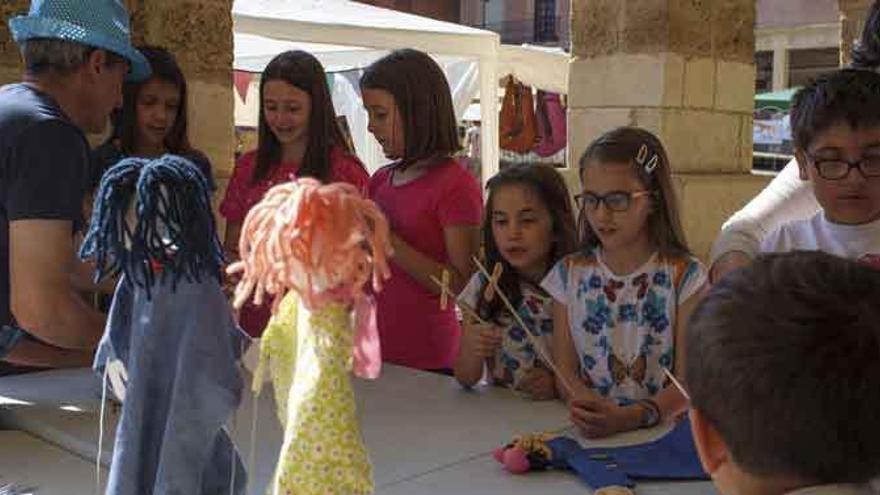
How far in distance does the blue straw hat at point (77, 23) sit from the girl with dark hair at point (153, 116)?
81cm

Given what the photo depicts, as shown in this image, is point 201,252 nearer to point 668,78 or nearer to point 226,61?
point 226,61

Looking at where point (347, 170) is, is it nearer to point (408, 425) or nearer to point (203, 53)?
point (408, 425)

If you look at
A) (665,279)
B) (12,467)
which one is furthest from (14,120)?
(665,279)

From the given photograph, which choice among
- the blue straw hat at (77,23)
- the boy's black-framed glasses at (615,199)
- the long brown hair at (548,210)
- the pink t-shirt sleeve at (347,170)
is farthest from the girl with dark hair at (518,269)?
the blue straw hat at (77,23)

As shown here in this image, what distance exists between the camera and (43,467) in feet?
5.24

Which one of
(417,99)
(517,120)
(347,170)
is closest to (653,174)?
(417,99)

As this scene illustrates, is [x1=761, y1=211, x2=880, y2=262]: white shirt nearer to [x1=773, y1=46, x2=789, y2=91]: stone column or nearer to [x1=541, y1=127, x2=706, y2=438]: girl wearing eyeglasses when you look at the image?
[x1=541, y1=127, x2=706, y2=438]: girl wearing eyeglasses

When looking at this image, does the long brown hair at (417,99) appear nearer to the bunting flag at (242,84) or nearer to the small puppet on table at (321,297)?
the small puppet on table at (321,297)

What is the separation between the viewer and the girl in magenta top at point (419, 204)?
2373 mm

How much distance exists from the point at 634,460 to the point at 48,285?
961mm

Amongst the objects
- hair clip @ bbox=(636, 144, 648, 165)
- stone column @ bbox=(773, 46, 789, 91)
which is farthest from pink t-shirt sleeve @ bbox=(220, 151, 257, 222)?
stone column @ bbox=(773, 46, 789, 91)

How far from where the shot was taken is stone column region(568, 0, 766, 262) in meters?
4.00

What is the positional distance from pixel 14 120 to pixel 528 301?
1153 millimetres

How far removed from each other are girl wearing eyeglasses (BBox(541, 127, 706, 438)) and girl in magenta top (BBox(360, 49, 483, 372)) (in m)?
0.40
